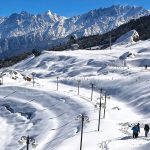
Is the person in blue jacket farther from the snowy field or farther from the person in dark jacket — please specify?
the snowy field

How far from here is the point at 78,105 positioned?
4033 inches

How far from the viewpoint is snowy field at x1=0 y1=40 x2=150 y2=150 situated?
70.0 m

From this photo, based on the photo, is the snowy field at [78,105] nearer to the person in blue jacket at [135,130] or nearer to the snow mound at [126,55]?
the snow mound at [126,55]

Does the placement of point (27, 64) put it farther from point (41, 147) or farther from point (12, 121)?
point (41, 147)

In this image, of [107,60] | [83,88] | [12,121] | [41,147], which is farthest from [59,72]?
[41,147]

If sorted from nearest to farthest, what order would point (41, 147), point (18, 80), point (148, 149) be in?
point (148, 149), point (41, 147), point (18, 80)

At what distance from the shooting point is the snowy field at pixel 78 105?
70.0 metres

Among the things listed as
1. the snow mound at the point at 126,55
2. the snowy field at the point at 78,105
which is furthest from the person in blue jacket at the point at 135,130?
the snow mound at the point at 126,55

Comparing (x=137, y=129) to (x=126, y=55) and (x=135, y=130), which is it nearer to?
(x=135, y=130)

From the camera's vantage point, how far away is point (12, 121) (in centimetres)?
10431

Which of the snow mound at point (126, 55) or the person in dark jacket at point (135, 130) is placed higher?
the snow mound at point (126, 55)

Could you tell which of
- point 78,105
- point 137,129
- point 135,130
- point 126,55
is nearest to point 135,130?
point 135,130

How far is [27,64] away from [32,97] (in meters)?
76.1

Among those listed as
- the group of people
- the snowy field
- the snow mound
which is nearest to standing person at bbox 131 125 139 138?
the group of people
